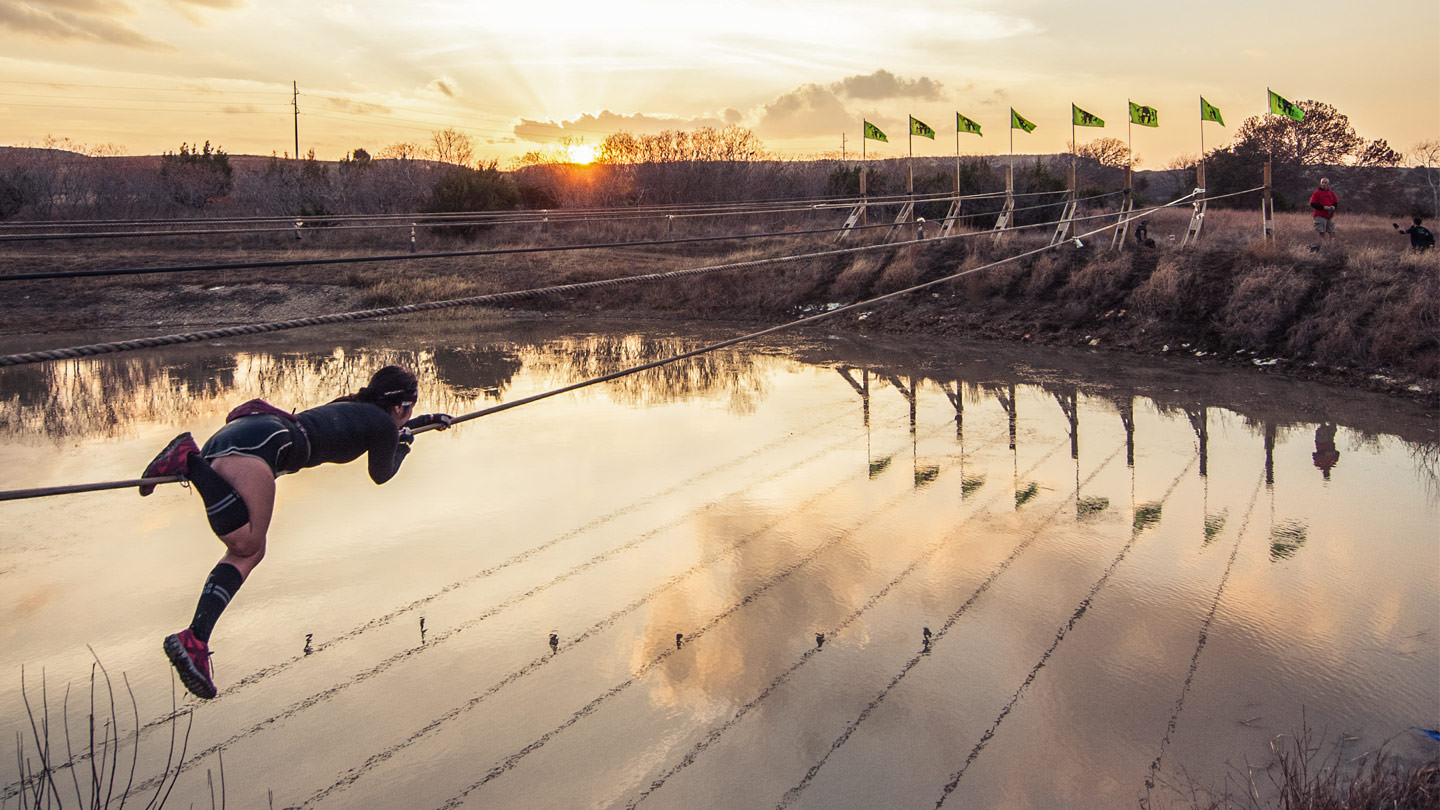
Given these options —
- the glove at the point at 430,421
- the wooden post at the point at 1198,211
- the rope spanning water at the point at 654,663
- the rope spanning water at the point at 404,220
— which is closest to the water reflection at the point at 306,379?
the rope spanning water at the point at 404,220

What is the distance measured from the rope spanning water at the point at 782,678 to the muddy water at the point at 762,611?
0.02 m

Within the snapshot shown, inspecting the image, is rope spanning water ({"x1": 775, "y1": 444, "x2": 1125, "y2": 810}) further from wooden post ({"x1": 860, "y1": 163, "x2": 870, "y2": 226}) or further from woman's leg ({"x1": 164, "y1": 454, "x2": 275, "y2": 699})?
wooden post ({"x1": 860, "y1": 163, "x2": 870, "y2": 226})

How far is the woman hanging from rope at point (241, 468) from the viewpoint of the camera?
399cm

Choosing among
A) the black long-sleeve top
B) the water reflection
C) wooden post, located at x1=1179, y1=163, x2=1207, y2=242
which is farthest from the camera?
wooden post, located at x1=1179, y1=163, x2=1207, y2=242

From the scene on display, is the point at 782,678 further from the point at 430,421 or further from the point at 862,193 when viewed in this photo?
the point at 862,193

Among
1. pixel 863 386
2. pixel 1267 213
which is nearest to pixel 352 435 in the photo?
pixel 863 386

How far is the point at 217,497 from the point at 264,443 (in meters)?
0.29

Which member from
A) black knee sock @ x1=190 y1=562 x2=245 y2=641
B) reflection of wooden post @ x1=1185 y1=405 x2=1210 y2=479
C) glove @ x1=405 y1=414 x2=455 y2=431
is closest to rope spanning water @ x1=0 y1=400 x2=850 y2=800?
black knee sock @ x1=190 y1=562 x2=245 y2=641

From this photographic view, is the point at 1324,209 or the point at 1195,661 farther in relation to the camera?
the point at 1324,209

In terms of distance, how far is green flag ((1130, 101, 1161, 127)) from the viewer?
75.2 feet

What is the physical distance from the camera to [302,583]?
8164 mm

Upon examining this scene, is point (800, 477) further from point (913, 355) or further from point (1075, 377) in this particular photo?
point (913, 355)

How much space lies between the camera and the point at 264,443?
4.17 m

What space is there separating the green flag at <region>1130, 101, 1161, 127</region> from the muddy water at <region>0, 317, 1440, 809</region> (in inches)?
422
